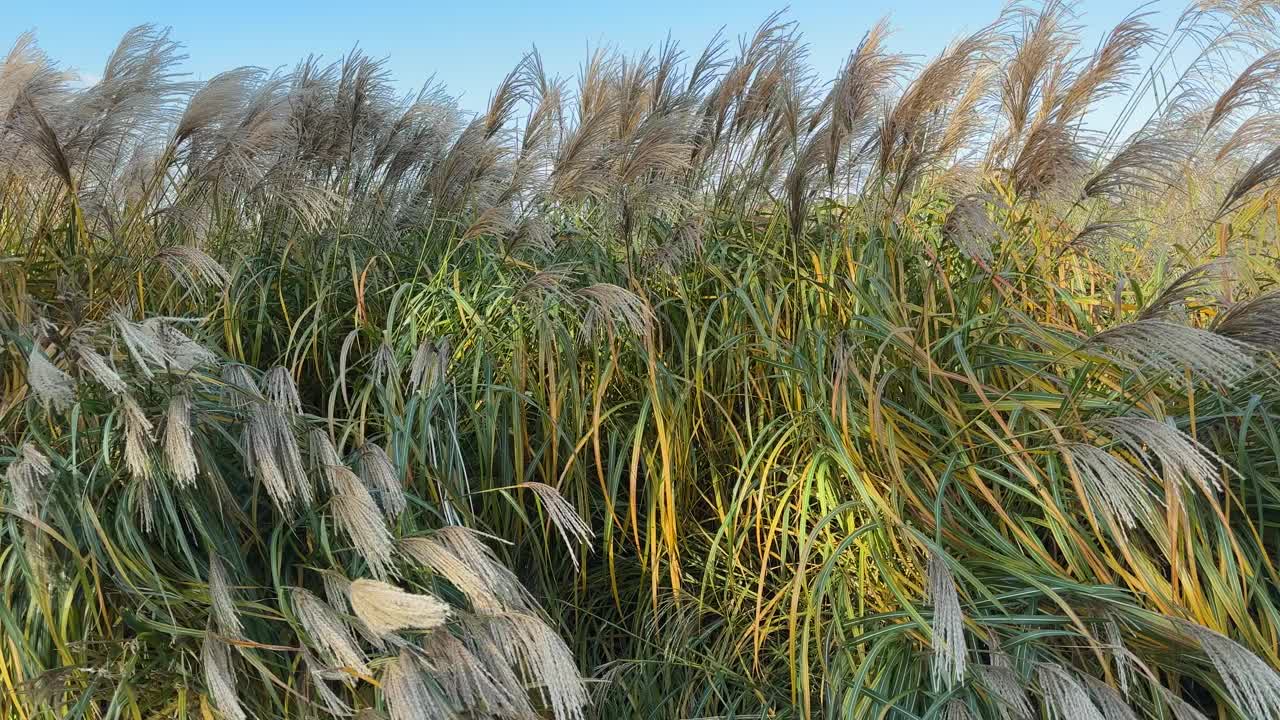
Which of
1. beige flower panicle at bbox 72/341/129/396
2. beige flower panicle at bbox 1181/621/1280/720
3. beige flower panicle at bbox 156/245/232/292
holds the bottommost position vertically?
beige flower panicle at bbox 72/341/129/396

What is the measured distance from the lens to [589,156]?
283 centimetres

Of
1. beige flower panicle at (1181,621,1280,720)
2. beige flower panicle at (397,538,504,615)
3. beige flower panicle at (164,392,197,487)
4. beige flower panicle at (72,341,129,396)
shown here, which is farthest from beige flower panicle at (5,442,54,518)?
beige flower panicle at (1181,621,1280,720)

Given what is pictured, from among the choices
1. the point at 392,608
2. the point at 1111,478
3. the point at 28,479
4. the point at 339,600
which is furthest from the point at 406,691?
the point at 1111,478

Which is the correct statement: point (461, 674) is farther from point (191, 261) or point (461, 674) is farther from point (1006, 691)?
point (191, 261)

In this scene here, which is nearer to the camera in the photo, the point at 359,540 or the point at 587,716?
the point at 359,540

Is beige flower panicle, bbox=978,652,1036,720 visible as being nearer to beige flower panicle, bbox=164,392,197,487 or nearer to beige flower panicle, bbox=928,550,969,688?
beige flower panicle, bbox=928,550,969,688

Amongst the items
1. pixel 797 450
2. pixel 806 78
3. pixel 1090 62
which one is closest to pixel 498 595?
pixel 797 450

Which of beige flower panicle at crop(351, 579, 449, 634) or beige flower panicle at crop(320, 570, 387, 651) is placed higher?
beige flower panicle at crop(351, 579, 449, 634)

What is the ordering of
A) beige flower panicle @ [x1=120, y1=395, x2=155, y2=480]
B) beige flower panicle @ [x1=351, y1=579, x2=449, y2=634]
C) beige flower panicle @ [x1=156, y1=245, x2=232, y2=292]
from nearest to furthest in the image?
beige flower panicle @ [x1=351, y1=579, x2=449, y2=634], beige flower panicle @ [x1=120, y1=395, x2=155, y2=480], beige flower panicle @ [x1=156, y1=245, x2=232, y2=292]

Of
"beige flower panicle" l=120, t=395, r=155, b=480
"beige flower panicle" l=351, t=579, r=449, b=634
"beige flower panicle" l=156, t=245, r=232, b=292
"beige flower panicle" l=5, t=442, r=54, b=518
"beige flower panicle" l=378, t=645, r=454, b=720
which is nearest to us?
"beige flower panicle" l=351, t=579, r=449, b=634

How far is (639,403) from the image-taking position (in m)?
2.58

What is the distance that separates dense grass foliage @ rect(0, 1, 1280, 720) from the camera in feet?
5.88

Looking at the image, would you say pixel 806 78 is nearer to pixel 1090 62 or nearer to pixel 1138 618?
pixel 1090 62

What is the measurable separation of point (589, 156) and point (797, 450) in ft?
3.62
